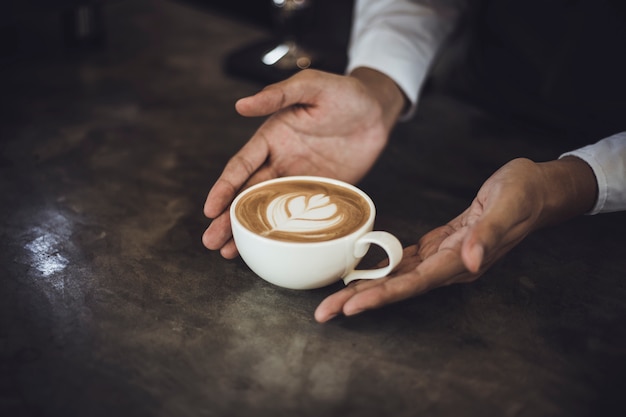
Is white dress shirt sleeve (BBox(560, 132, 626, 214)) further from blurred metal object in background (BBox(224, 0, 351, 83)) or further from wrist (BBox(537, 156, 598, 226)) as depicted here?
blurred metal object in background (BBox(224, 0, 351, 83))

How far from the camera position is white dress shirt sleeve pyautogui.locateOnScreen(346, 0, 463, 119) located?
194cm

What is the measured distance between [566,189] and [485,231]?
0.40 metres

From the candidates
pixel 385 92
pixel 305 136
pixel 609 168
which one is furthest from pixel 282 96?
pixel 609 168

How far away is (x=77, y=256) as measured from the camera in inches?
54.5

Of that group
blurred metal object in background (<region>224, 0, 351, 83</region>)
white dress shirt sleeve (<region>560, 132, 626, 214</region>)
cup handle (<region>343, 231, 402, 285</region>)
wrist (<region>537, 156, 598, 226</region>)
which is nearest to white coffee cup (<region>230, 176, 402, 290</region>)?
cup handle (<region>343, 231, 402, 285</region>)

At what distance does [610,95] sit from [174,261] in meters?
1.40

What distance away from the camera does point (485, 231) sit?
116 cm

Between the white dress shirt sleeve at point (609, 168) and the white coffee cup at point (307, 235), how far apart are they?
604mm

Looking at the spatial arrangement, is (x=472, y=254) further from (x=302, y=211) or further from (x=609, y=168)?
(x=609, y=168)

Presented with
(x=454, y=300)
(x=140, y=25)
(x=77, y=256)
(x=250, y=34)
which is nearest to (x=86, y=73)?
(x=140, y=25)

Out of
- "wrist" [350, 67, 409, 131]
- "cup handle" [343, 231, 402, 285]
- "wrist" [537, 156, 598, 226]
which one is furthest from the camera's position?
"wrist" [350, 67, 409, 131]

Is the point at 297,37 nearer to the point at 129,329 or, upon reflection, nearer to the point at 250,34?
the point at 250,34

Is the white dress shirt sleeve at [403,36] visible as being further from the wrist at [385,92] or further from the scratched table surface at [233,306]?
the scratched table surface at [233,306]

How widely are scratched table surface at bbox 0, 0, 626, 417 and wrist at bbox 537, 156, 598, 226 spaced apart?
0.11 meters
